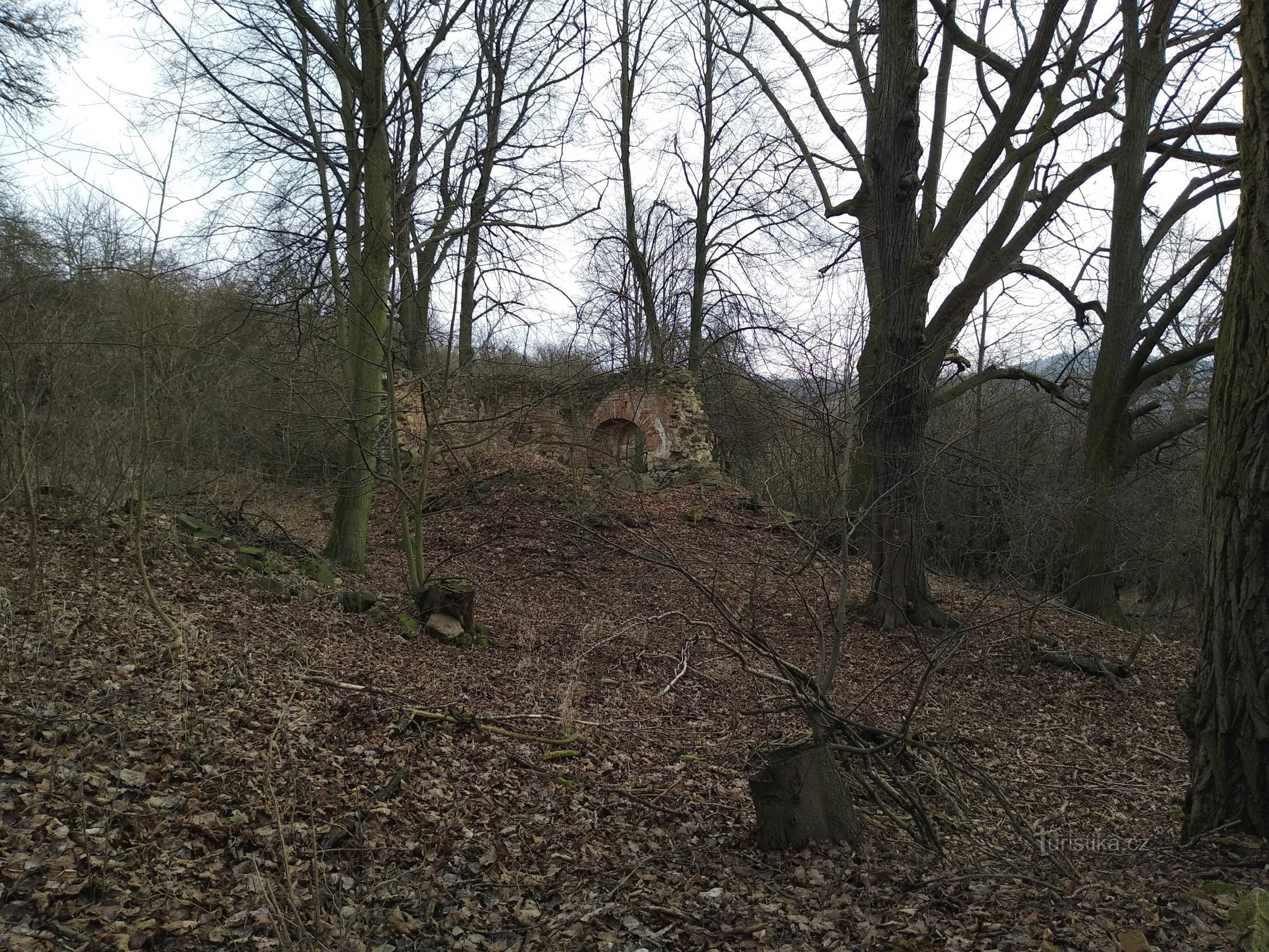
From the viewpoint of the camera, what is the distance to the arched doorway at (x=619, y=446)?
52.0 feet

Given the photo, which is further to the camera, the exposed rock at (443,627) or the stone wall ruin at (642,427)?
the stone wall ruin at (642,427)

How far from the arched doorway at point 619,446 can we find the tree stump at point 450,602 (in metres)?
7.89

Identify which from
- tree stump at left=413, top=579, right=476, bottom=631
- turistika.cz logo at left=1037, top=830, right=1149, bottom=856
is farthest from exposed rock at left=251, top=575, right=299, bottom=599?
turistika.cz logo at left=1037, top=830, right=1149, bottom=856

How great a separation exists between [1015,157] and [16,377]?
918 cm

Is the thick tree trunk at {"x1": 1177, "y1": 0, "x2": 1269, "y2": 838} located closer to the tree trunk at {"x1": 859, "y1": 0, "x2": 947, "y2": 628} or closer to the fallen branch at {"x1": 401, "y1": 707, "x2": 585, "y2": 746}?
the fallen branch at {"x1": 401, "y1": 707, "x2": 585, "y2": 746}

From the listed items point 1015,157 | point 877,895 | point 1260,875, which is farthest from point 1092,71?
point 877,895

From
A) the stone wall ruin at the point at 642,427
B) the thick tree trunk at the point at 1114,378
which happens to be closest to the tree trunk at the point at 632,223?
the stone wall ruin at the point at 642,427

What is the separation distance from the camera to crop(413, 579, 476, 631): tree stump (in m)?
7.17

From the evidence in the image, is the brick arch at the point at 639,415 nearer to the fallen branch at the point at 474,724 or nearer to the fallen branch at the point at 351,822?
the fallen branch at the point at 474,724

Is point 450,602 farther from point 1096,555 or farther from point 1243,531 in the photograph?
point 1096,555

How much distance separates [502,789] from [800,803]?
156 centimetres

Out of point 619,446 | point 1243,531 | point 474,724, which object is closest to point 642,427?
point 619,446

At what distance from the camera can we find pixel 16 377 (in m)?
5.65

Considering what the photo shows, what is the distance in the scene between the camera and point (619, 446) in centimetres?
1728
